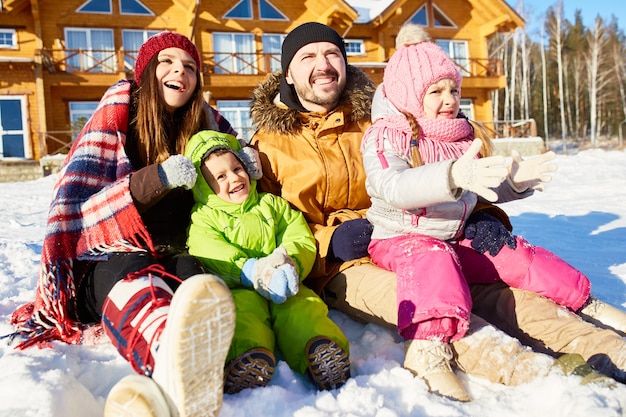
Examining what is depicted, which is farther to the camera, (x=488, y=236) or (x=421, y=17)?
(x=421, y=17)

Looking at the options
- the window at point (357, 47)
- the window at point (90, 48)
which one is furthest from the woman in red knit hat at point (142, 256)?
the window at point (357, 47)

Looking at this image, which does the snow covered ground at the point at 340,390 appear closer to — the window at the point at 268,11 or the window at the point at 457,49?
the window at the point at 268,11

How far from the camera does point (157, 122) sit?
2395 mm

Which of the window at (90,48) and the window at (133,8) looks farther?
the window at (133,8)

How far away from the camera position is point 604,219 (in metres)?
4.77

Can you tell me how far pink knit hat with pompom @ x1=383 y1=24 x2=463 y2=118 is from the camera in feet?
7.43

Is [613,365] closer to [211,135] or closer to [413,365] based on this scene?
[413,365]

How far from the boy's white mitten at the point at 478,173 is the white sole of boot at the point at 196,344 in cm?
89

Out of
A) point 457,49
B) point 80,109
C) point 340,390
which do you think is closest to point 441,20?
point 457,49

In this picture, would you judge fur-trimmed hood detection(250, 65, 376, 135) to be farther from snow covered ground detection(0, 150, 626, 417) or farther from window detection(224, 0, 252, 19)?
window detection(224, 0, 252, 19)

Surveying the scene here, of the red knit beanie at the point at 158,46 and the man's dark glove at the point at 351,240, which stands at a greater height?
the red knit beanie at the point at 158,46

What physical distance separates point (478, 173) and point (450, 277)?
0.44 metres

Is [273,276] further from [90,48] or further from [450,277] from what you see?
[90,48]

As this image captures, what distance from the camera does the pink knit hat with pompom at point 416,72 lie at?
89.1 inches
